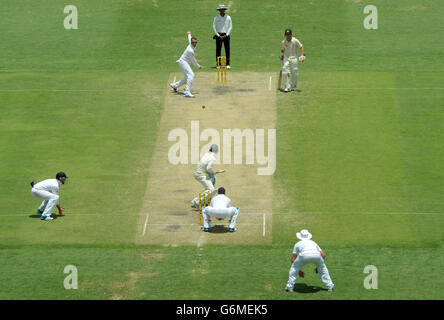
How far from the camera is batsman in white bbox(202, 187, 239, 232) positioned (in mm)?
33469

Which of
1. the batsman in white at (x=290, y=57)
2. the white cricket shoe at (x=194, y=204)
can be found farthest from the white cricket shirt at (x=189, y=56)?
the white cricket shoe at (x=194, y=204)

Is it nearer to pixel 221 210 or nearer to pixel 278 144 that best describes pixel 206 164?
pixel 221 210

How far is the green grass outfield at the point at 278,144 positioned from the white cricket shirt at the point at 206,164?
8.50 feet

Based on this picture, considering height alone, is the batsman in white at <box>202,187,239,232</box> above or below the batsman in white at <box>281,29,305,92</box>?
below

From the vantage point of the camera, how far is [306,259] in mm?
29609

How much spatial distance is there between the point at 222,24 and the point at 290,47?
4141 millimetres

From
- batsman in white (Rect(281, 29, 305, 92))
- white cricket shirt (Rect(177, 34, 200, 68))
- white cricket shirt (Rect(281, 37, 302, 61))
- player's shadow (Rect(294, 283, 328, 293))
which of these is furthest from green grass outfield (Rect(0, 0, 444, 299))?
white cricket shirt (Rect(177, 34, 200, 68))

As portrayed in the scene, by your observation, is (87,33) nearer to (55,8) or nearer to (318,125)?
(55,8)

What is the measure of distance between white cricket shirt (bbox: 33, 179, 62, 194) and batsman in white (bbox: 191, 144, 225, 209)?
4.60 meters

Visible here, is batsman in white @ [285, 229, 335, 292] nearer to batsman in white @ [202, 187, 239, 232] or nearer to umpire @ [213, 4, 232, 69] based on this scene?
batsman in white @ [202, 187, 239, 232]

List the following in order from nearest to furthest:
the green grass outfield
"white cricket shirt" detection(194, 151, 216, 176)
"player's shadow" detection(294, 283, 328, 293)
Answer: "player's shadow" detection(294, 283, 328, 293)
the green grass outfield
"white cricket shirt" detection(194, 151, 216, 176)

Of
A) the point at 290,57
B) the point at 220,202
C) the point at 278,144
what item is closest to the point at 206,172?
the point at 220,202

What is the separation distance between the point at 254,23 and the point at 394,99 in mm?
10269

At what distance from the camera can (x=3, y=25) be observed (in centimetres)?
5097
